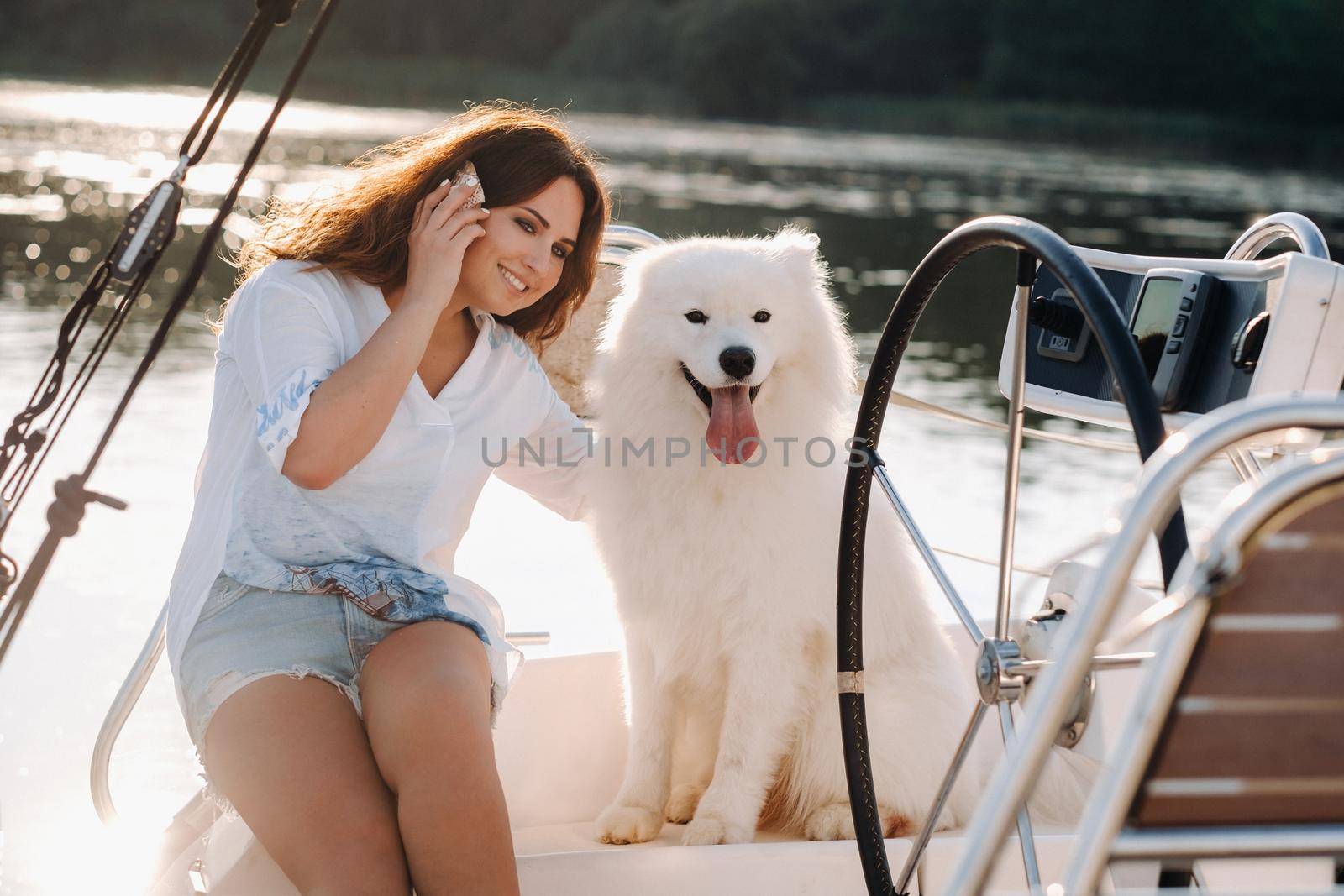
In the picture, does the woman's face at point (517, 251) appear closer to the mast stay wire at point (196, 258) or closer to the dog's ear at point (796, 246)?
the mast stay wire at point (196, 258)

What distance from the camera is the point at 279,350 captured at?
2061mm

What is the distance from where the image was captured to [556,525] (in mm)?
5949

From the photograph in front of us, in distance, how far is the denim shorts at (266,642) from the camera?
196 cm

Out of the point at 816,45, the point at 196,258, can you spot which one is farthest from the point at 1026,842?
the point at 816,45

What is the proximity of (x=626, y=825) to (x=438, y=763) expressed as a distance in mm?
754

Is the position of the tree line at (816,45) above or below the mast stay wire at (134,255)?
above

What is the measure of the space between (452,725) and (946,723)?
102 cm

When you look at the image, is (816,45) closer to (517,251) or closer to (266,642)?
(517,251)

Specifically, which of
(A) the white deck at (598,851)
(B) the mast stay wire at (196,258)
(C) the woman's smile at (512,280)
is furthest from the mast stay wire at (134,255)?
(A) the white deck at (598,851)

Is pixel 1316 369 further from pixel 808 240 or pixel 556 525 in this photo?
pixel 556 525

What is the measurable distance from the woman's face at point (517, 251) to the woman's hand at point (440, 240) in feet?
0.15

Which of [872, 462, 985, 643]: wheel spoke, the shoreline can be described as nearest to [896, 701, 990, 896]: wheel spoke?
[872, 462, 985, 643]: wheel spoke

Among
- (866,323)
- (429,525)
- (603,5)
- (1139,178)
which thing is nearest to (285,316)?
(429,525)

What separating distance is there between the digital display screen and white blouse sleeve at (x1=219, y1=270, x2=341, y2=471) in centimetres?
120
